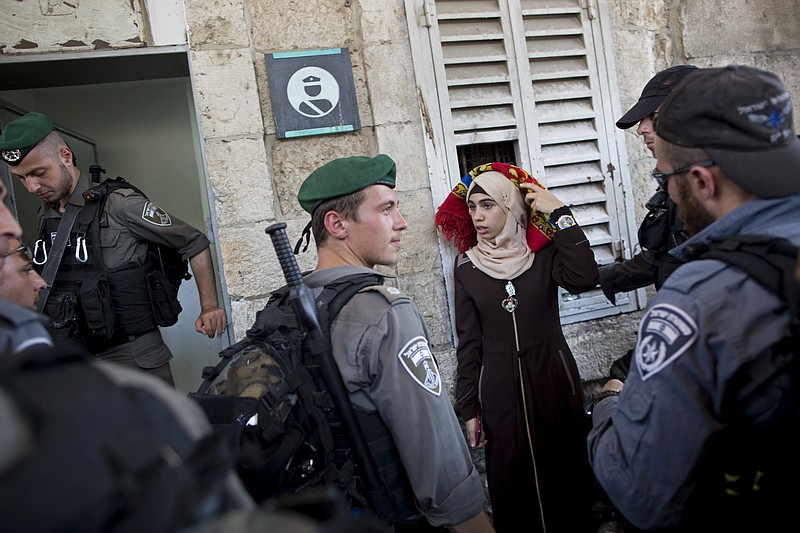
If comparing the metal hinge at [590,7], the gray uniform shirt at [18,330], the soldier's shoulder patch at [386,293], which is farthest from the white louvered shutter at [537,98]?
the gray uniform shirt at [18,330]

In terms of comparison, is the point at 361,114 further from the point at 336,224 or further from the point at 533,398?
the point at 533,398

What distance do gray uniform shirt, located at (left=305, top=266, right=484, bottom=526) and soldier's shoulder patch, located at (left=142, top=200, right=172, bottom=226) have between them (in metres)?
1.52

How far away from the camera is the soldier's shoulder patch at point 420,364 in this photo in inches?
62.4

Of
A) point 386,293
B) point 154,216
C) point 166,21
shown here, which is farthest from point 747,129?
point 166,21

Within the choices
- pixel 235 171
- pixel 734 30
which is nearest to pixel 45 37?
pixel 235 171

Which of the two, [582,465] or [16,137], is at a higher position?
[16,137]

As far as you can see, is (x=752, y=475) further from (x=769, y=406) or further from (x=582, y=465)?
(x=582, y=465)

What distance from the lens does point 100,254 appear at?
2691mm

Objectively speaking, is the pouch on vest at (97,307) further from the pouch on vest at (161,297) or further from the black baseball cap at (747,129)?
the black baseball cap at (747,129)

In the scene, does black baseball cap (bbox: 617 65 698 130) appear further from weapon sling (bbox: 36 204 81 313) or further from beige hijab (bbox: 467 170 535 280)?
weapon sling (bbox: 36 204 81 313)

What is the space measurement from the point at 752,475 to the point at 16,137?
2973 mm

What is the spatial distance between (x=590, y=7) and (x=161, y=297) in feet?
9.37

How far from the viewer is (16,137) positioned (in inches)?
102

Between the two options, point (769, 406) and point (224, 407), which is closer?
point (769, 406)
